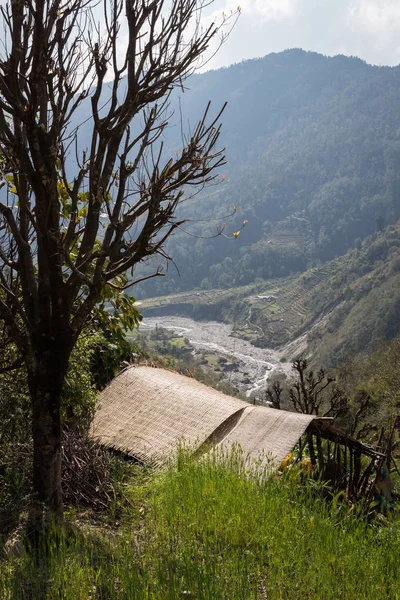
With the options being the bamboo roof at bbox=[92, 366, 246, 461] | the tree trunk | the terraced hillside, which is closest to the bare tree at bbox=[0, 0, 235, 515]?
the tree trunk

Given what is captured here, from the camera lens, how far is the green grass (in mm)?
2986

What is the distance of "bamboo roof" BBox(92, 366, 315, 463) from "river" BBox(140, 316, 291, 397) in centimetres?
4608

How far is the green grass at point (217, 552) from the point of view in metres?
2.99

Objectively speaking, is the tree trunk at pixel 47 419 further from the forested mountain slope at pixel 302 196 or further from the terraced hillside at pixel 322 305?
the forested mountain slope at pixel 302 196

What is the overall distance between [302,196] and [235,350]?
247 feet

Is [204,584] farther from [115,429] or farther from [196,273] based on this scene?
[196,273]

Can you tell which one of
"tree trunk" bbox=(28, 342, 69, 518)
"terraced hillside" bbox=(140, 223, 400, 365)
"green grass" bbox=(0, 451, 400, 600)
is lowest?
"terraced hillside" bbox=(140, 223, 400, 365)

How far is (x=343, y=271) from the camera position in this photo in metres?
95.4

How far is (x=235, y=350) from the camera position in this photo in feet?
270

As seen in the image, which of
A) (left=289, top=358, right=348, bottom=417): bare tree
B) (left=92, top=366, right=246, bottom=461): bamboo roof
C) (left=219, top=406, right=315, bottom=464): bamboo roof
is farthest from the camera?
(left=289, top=358, right=348, bottom=417): bare tree

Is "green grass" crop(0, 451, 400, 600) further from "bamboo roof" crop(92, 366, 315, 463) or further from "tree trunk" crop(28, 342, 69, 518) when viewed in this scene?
"bamboo roof" crop(92, 366, 315, 463)

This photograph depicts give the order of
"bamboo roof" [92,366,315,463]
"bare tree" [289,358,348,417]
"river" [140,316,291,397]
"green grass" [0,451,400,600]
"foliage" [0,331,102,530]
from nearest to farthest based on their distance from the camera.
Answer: "green grass" [0,451,400,600], "foliage" [0,331,102,530], "bamboo roof" [92,366,315,463], "bare tree" [289,358,348,417], "river" [140,316,291,397]

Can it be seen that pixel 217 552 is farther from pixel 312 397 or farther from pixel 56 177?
pixel 312 397

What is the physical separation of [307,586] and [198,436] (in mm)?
2444
